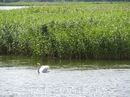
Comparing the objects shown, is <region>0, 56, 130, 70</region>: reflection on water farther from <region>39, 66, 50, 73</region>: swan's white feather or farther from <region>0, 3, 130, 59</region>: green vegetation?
<region>39, 66, 50, 73</region>: swan's white feather

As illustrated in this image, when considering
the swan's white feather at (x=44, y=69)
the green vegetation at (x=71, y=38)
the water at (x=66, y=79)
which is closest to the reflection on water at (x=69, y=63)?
the water at (x=66, y=79)

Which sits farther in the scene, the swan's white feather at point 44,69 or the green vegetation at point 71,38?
the green vegetation at point 71,38

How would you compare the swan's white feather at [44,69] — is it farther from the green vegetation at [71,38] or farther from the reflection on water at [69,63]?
the green vegetation at [71,38]

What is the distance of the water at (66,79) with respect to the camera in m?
18.9

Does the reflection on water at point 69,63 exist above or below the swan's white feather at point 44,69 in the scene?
below

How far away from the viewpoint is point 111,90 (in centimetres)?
1919

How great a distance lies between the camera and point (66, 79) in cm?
2141

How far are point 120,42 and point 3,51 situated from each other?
6862mm

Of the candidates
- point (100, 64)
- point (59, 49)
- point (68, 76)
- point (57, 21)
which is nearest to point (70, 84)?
point (68, 76)

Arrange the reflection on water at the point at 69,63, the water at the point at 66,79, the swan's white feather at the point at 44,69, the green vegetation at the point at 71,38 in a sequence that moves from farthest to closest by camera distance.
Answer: the green vegetation at the point at 71,38
the reflection on water at the point at 69,63
the swan's white feather at the point at 44,69
the water at the point at 66,79

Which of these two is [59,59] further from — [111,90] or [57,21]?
[111,90]

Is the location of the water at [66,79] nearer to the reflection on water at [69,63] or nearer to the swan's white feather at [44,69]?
the reflection on water at [69,63]

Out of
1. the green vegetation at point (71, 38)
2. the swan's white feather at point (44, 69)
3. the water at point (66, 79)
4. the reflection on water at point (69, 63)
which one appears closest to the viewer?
the water at point (66, 79)

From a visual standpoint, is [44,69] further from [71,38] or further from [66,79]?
[71,38]
